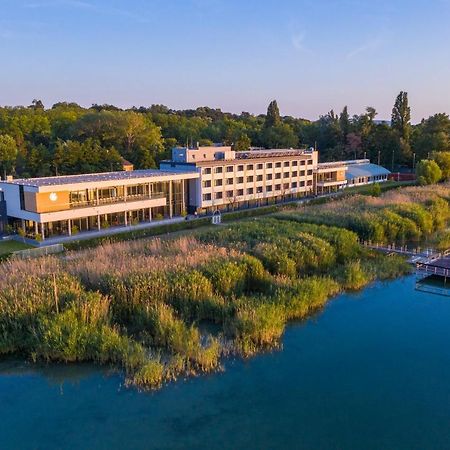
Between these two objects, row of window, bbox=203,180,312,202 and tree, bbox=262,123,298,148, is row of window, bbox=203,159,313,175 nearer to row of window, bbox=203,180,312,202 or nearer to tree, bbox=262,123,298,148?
row of window, bbox=203,180,312,202

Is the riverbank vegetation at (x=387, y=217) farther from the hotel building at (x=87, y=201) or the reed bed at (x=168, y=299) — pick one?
the hotel building at (x=87, y=201)

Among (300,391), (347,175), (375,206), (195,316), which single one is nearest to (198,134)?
(347,175)

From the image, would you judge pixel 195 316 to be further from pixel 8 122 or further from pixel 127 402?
pixel 8 122

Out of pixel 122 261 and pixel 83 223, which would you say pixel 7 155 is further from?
pixel 122 261

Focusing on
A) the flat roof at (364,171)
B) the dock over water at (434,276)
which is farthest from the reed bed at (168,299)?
the flat roof at (364,171)

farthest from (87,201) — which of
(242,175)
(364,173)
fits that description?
(364,173)
